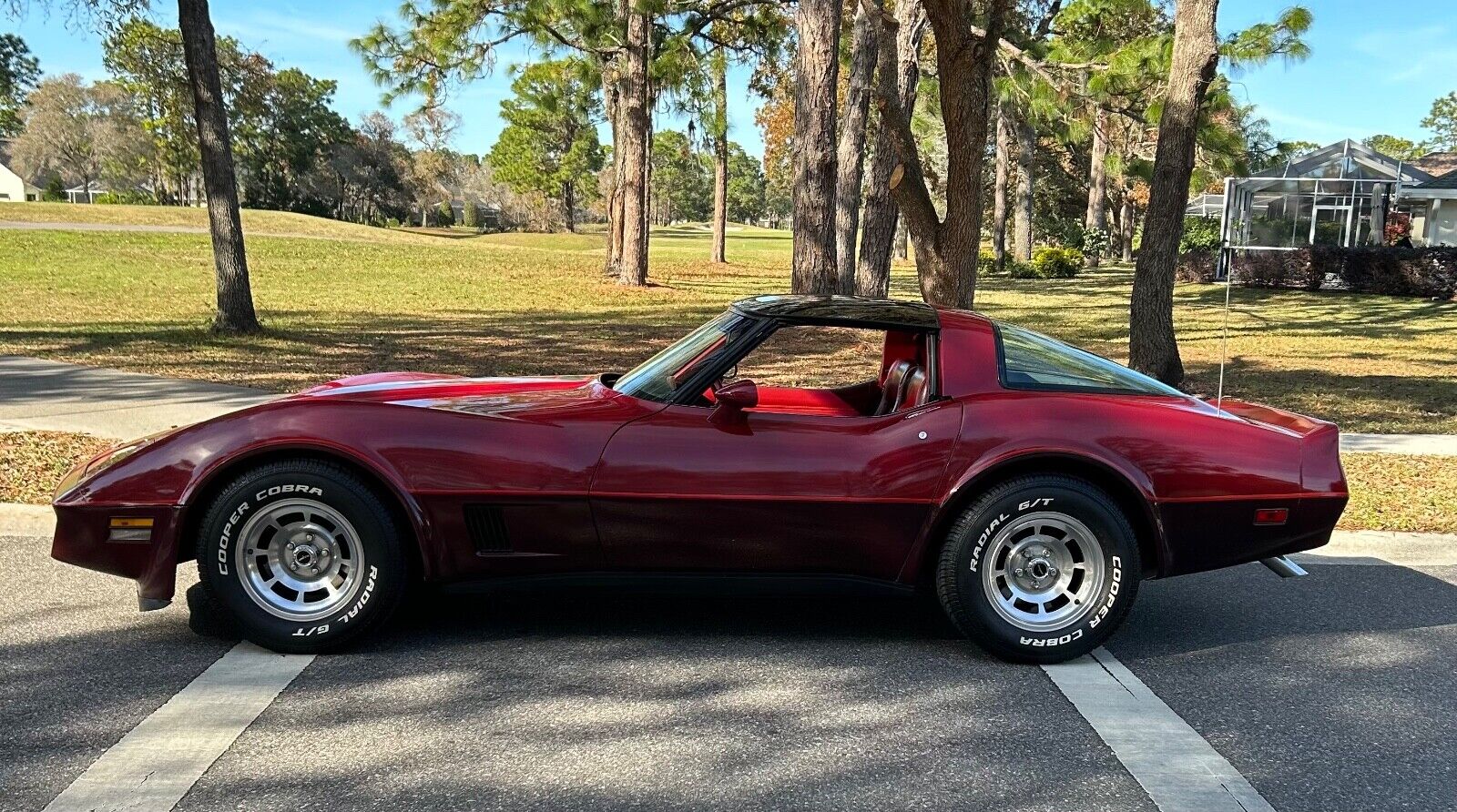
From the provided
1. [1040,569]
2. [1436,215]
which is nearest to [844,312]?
[1040,569]

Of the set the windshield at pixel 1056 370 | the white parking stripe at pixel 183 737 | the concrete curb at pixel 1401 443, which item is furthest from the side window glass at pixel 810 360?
the white parking stripe at pixel 183 737

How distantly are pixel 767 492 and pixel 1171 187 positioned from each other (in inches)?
346

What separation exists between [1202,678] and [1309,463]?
929 millimetres

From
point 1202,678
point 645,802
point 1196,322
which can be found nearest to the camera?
point 645,802

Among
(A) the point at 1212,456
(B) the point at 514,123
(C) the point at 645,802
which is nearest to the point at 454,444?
(C) the point at 645,802

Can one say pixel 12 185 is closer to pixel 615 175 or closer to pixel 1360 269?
pixel 615 175

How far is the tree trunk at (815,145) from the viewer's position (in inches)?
584

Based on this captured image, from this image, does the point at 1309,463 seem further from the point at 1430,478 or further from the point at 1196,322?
the point at 1196,322

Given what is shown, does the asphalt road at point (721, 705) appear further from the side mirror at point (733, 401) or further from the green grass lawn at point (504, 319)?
the green grass lawn at point (504, 319)

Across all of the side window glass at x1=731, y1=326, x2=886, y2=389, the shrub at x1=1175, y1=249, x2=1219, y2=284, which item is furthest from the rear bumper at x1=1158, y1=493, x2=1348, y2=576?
the shrub at x1=1175, y1=249, x2=1219, y2=284

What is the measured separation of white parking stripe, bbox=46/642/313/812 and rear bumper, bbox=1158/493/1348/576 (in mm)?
3238

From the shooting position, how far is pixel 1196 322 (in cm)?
2053

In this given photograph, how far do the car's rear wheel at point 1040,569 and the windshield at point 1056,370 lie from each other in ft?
1.44

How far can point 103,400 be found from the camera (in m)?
8.90
